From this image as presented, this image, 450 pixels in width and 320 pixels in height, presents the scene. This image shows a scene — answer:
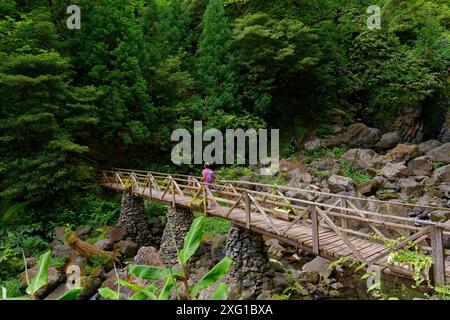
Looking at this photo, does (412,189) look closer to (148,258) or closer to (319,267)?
(319,267)

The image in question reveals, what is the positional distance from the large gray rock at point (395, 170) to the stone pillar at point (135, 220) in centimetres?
1201

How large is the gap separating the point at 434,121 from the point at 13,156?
25.1 meters

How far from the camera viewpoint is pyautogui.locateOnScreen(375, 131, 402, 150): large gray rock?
20.3 m

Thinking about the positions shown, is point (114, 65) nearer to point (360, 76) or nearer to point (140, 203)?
point (140, 203)

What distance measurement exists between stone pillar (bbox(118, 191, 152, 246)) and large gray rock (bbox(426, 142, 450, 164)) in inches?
627

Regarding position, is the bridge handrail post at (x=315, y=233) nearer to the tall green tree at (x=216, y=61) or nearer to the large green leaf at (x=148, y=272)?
the large green leaf at (x=148, y=272)

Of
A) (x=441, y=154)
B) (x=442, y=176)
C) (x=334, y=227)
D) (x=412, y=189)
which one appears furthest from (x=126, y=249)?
(x=441, y=154)

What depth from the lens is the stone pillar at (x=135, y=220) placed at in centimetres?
1369

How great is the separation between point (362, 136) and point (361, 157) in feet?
10.5

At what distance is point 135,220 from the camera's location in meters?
13.8

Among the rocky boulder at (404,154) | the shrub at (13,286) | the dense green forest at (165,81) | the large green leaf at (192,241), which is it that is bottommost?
the shrub at (13,286)

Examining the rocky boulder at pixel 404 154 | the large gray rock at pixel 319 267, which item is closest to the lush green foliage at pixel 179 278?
the large gray rock at pixel 319 267

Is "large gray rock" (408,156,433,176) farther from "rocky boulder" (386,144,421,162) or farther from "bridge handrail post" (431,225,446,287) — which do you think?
"bridge handrail post" (431,225,446,287)

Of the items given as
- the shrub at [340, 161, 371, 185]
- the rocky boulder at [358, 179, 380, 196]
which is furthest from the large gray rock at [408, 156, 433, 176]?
the rocky boulder at [358, 179, 380, 196]
